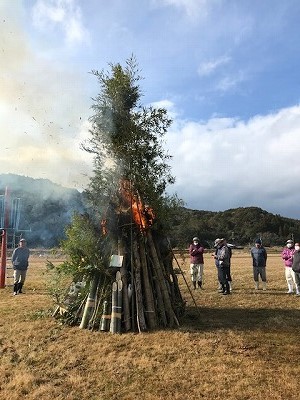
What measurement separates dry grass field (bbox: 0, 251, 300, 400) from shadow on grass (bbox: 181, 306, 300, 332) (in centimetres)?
2

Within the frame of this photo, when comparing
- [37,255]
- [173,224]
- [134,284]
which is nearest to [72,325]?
[134,284]

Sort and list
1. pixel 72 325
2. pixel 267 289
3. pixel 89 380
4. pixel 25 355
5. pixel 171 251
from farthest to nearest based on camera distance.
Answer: pixel 267 289, pixel 171 251, pixel 72 325, pixel 25 355, pixel 89 380

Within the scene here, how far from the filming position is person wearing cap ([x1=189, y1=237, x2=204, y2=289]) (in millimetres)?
15289

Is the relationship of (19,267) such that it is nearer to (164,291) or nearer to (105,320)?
(105,320)

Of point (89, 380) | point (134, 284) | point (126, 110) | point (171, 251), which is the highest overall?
point (126, 110)

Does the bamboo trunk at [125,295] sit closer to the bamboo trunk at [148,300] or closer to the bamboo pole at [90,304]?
the bamboo trunk at [148,300]

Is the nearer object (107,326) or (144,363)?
(144,363)

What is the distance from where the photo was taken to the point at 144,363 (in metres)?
7.15

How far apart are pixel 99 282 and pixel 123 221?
62.1 inches

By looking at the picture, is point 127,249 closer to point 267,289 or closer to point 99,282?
point 99,282

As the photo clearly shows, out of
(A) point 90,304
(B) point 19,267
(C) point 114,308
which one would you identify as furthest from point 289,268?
(B) point 19,267

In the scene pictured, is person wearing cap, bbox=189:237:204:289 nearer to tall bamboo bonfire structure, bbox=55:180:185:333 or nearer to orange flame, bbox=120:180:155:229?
tall bamboo bonfire structure, bbox=55:180:185:333

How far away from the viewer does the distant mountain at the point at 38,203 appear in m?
14.6

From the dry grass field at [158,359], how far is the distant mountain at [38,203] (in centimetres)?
465
